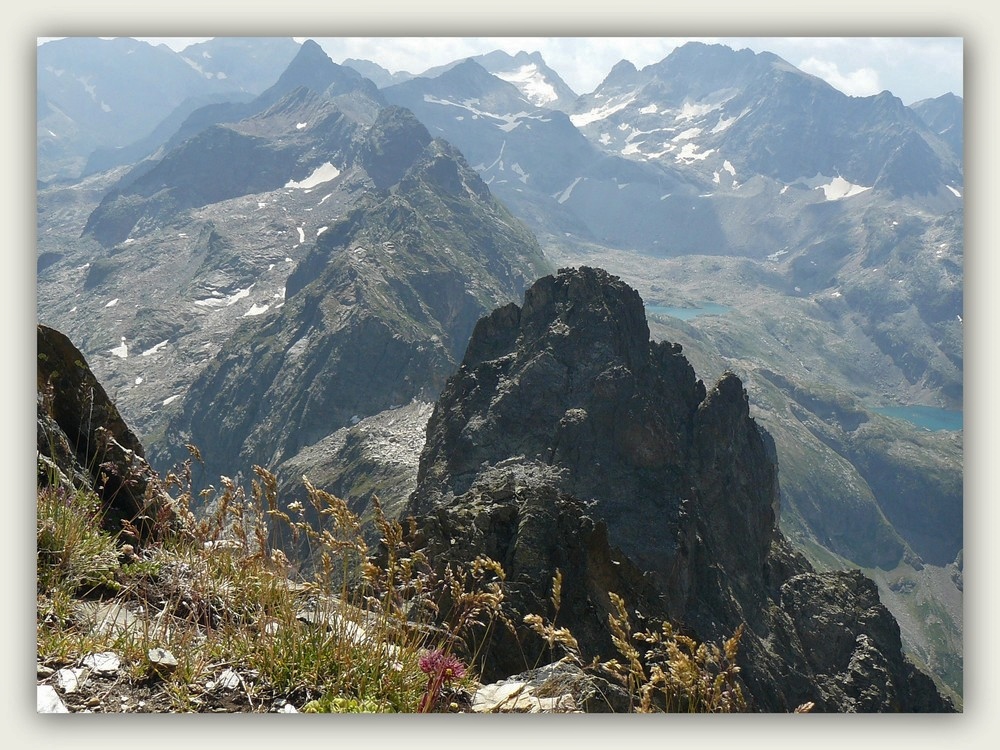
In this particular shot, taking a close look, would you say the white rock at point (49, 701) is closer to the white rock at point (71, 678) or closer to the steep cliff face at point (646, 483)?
the white rock at point (71, 678)

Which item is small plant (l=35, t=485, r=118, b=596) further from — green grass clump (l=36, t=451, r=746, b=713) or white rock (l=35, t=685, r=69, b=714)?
white rock (l=35, t=685, r=69, b=714)

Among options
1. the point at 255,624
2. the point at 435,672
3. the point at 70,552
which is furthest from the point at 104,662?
the point at 435,672

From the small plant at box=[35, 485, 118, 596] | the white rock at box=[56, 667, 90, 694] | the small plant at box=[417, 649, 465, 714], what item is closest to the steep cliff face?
the small plant at box=[417, 649, 465, 714]

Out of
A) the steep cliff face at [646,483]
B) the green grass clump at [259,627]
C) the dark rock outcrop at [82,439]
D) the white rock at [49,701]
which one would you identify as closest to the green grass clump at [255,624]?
the green grass clump at [259,627]

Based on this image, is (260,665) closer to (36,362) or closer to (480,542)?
(36,362)
